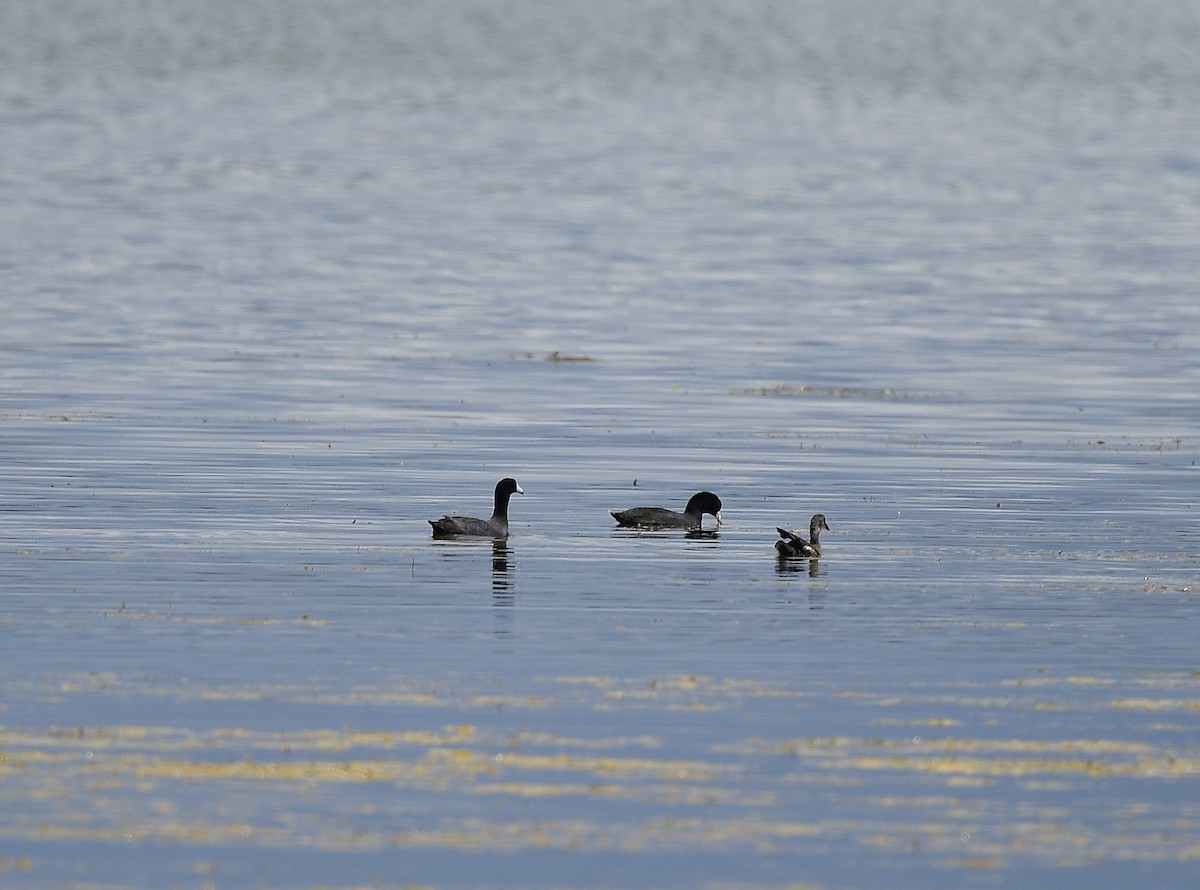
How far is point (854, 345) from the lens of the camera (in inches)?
2391

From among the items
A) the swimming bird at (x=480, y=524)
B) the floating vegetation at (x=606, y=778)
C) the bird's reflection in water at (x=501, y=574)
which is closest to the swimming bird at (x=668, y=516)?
the swimming bird at (x=480, y=524)

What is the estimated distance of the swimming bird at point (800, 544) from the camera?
89.8 ft

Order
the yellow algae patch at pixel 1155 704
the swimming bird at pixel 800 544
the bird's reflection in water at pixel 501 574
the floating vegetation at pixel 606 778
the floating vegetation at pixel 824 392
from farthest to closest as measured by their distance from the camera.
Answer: the floating vegetation at pixel 824 392, the swimming bird at pixel 800 544, the bird's reflection in water at pixel 501 574, the yellow algae patch at pixel 1155 704, the floating vegetation at pixel 606 778

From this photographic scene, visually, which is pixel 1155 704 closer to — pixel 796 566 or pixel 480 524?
pixel 796 566

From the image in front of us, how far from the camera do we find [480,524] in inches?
1158

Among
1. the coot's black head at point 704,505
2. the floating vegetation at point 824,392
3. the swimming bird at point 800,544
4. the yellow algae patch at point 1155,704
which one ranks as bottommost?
the yellow algae patch at point 1155,704

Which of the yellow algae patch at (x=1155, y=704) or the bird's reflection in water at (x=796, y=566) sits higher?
the bird's reflection in water at (x=796, y=566)

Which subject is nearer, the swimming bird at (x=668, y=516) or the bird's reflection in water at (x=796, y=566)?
the bird's reflection in water at (x=796, y=566)

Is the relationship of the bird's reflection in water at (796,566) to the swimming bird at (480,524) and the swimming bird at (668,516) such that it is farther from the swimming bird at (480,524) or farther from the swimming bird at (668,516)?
the swimming bird at (480,524)

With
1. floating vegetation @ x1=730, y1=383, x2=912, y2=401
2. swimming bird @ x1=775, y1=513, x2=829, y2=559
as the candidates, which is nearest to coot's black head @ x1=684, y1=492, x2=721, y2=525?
swimming bird @ x1=775, y1=513, x2=829, y2=559

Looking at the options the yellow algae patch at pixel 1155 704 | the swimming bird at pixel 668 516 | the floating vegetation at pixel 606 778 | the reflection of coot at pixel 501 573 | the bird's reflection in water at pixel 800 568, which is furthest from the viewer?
the swimming bird at pixel 668 516

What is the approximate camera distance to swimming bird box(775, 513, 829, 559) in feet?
89.8

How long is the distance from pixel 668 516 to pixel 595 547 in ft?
5.68

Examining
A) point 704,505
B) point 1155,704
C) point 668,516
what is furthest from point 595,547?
point 1155,704
